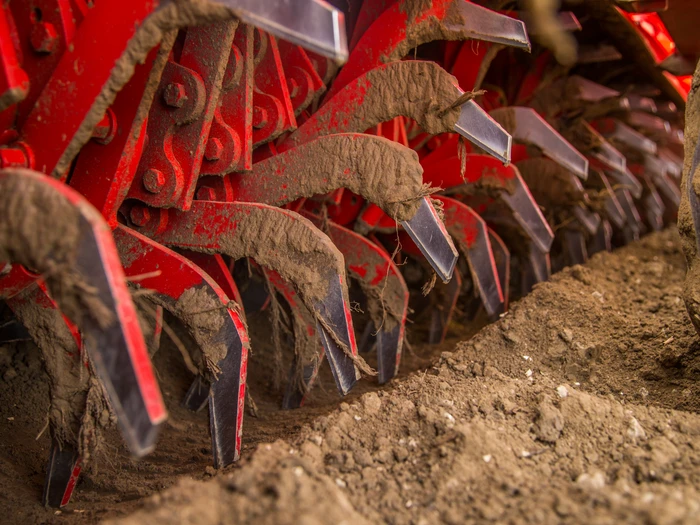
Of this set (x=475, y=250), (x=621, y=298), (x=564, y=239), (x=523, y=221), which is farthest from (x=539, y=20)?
(x=564, y=239)

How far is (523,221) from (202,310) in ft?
5.43

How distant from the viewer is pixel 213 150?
1901 mm

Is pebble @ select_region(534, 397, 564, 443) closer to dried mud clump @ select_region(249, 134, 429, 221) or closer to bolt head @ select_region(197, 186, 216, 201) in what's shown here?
dried mud clump @ select_region(249, 134, 429, 221)

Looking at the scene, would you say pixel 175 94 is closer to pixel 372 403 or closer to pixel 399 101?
pixel 399 101

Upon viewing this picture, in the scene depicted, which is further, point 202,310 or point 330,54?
point 202,310

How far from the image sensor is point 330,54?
3.93 feet

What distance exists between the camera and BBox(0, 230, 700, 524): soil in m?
1.12

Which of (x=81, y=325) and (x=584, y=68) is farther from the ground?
(x=584, y=68)

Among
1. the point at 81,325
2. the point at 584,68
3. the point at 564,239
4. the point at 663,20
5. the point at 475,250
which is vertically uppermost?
the point at 663,20

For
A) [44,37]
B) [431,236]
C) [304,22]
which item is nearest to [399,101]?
[431,236]

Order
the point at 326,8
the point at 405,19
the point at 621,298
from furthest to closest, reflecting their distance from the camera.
A: the point at 621,298, the point at 405,19, the point at 326,8

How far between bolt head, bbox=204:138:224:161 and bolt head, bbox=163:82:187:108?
0.59ft

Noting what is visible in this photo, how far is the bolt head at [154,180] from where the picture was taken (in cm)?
179

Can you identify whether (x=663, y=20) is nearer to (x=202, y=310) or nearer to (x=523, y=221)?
(x=523, y=221)
